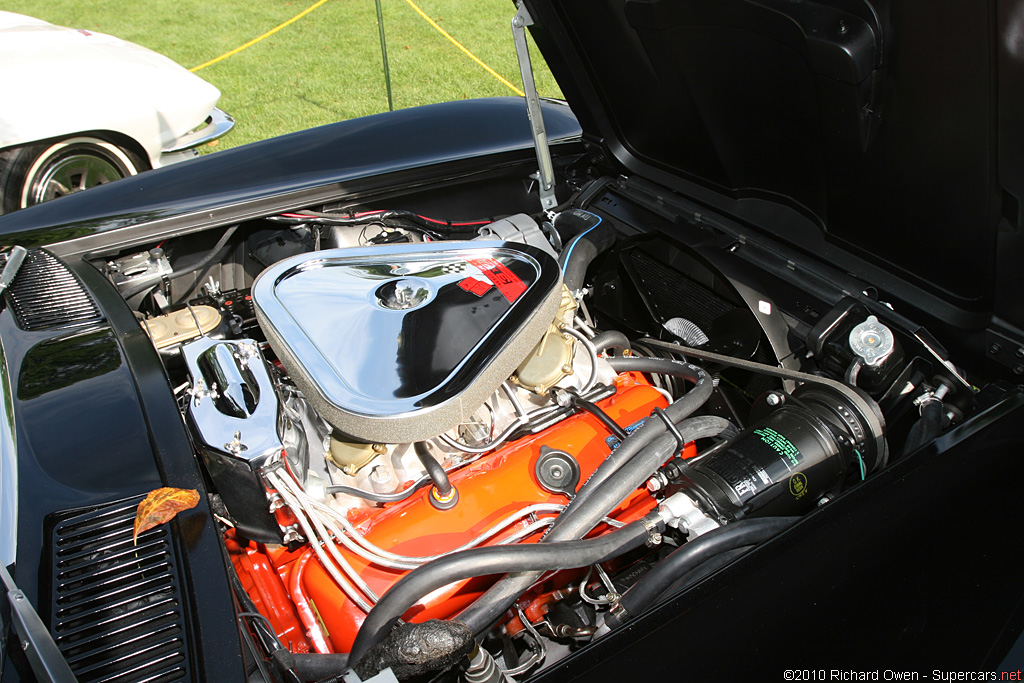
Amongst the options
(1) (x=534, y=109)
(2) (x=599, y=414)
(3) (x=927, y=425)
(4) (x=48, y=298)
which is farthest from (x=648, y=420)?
(4) (x=48, y=298)

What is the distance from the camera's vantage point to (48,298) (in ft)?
4.86

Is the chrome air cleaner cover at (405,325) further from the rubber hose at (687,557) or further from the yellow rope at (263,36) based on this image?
the yellow rope at (263,36)

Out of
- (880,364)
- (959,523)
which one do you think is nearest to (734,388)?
(880,364)

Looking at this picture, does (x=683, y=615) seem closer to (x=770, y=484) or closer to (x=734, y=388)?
(x=770, y=484)

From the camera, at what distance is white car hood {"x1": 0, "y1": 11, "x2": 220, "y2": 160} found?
3.35 m

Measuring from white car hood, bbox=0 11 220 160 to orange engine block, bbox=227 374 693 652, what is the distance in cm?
301

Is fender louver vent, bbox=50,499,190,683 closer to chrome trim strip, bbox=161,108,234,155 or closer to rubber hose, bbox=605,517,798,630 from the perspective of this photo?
rubber hose, bbox=605,517,798,630

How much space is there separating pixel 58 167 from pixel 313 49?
12.6 ft

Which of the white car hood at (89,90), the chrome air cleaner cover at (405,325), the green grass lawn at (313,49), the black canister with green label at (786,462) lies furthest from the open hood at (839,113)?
the green grass lawn at (313,49)

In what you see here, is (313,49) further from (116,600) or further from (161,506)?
(116,600)

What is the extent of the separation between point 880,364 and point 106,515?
131cm

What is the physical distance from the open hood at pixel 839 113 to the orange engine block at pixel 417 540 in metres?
0.66

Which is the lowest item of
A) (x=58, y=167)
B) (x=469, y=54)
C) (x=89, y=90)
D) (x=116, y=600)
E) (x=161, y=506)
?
(x=116, y=600)

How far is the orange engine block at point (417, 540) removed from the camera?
3.84ft
